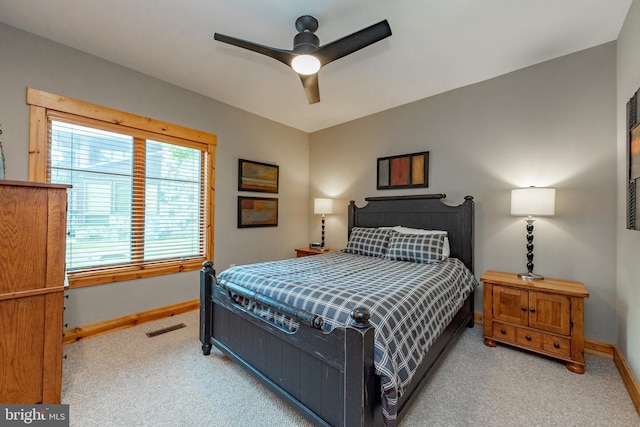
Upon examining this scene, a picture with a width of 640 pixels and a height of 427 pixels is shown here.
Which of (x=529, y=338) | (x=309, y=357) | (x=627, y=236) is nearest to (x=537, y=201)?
(x=627, y=236)

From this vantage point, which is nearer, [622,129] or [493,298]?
[622,129]

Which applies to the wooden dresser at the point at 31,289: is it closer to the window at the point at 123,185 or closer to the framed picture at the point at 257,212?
the window at the point at 123,185

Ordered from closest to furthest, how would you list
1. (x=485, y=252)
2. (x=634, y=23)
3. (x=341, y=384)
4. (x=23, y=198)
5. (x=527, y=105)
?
(x=341, y=384)
(x=23, y=198)
(x=634, y=23)
(x=527, y=105)
(x=485, y=252)

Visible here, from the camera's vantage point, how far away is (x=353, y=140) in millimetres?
4238

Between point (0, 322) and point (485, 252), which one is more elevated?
point (485, 252)

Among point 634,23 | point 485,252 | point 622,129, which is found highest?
point 634,23

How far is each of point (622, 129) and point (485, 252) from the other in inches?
59.3

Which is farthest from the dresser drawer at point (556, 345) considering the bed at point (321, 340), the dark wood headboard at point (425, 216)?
the dark wood headboard at point (425, 216)

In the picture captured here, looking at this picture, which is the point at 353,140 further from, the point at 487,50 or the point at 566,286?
the point at 566,286

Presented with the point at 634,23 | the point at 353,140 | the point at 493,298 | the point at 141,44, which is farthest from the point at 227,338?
the point at 634,23

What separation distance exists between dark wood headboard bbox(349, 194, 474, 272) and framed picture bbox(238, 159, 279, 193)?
1.29m

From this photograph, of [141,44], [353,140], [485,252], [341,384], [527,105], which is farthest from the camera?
[353,140]

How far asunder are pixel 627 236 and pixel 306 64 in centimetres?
276

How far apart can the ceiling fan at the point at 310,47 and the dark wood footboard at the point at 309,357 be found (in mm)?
1705
